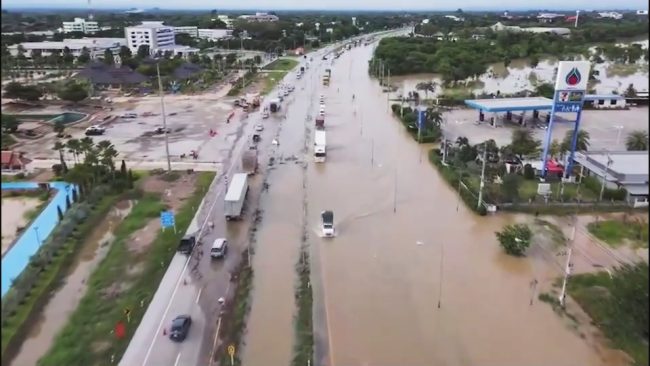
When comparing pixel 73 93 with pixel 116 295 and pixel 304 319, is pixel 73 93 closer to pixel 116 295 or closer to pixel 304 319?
pixel 116 295

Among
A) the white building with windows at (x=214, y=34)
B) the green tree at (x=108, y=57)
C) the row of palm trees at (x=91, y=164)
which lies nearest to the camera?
the row of palm trees at (x=91, y=164)

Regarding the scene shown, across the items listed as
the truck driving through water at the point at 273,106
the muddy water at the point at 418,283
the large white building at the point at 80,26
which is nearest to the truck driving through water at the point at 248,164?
the muddy water at the point at 418,283

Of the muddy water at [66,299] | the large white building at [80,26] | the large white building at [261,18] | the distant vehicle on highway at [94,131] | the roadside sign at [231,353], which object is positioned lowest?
the muddy water at [66,299]

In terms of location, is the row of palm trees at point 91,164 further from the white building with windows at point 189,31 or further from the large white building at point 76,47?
the white building with windows at point 189,31

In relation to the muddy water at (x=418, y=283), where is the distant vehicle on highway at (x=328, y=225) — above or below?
above

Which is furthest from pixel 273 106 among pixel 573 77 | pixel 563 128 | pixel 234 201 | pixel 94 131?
pixel 573 77

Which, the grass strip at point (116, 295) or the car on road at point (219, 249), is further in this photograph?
the car on road at point (219, 249)

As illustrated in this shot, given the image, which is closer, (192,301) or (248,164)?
→ (192,301)

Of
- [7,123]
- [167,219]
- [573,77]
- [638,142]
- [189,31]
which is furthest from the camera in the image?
[189,31]

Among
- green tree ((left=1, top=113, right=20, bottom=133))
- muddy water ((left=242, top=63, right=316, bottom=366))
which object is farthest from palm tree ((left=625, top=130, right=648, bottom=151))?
muddy water ((left=242, top=63, right=316, bottom=366))
